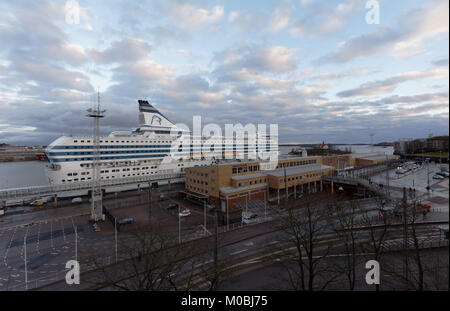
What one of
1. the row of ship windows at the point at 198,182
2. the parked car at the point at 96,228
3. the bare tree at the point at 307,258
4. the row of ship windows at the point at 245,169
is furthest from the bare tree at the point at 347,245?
the parked car at the point at 96,228

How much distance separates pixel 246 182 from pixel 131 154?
2042 centimetres

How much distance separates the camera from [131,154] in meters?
32.7

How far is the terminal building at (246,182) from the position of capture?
2241 cm

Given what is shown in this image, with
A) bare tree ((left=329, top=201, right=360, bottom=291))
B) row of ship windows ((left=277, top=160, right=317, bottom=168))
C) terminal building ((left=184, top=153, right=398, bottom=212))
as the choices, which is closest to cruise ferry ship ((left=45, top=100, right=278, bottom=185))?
row of ship windows ((left=277, top=160, right=317, bottom=168))

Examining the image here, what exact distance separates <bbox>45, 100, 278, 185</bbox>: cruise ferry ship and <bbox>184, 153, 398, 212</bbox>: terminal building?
933 cm

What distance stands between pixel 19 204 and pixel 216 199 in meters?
25.4

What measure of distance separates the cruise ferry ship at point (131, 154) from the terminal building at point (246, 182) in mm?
9330

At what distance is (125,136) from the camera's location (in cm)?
Result: 3422

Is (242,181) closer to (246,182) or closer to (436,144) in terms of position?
(246,182)

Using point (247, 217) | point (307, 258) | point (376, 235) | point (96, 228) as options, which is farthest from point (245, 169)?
point (96, 228)

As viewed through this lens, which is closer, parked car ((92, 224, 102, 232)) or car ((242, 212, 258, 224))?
parked car ((92, 224, 102, 232))

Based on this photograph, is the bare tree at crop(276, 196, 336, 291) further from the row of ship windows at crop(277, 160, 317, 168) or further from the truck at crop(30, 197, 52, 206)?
the truck at crop(30, 197, 52, 206)

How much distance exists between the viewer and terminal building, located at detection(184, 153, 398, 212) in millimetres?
22406
